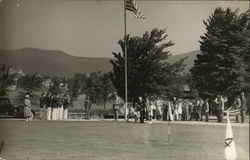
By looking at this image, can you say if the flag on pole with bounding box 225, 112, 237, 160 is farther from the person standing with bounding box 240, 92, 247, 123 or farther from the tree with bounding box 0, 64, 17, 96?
the tree with bounding box 0, 64, 17, 96

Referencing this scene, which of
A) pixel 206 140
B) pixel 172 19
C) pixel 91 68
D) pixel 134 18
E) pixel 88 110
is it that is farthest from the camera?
pixel 88 110

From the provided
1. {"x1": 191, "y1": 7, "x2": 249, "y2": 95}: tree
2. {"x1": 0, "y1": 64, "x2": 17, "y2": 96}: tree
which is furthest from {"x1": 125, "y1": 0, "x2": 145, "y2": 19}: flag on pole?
{"x1": 0, "y1": 64, "x2": 17, "y2": 96}: tree

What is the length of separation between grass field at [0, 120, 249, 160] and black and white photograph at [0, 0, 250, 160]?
0.02m

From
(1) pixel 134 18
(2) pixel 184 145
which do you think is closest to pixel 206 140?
(2) pixel 184 145

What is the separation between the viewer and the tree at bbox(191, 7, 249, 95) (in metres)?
6.04

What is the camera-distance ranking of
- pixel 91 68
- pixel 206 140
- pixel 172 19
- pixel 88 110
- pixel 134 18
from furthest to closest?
pixel 88 110
pixel 91 68
pixel 206 140
pixel 134 18
pixel 172 19

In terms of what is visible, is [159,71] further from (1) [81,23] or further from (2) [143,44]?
(1) [81,23]

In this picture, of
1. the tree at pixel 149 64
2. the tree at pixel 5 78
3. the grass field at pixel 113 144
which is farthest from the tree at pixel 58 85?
the tree at pixel 149 64

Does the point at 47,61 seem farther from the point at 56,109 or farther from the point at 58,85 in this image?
the point at 56,109

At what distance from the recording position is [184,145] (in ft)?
25.0

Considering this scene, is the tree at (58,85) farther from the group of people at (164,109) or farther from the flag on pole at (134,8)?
the flag on pole at (134,8)

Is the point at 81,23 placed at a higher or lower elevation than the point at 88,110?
higher

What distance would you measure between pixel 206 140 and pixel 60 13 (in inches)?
130

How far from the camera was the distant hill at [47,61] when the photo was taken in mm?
7836
